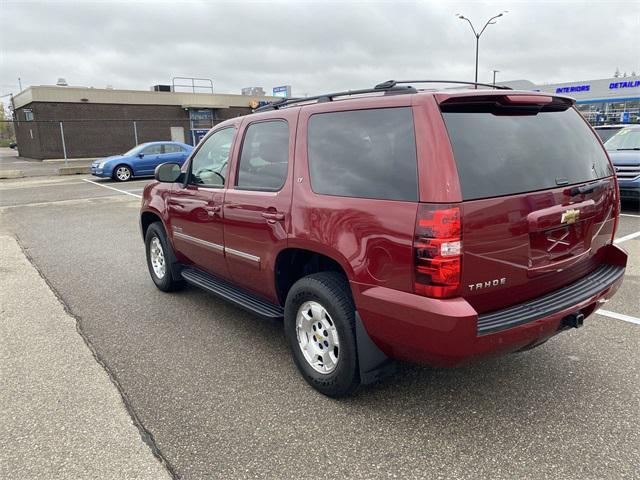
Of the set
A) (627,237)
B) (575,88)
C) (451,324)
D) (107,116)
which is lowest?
(627,237)

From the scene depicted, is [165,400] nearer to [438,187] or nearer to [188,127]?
[438,187]

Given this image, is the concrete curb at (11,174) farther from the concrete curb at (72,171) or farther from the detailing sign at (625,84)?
the detailing sign at (625,84)

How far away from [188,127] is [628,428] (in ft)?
122

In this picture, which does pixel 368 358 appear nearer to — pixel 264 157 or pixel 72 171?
pixel 264 157

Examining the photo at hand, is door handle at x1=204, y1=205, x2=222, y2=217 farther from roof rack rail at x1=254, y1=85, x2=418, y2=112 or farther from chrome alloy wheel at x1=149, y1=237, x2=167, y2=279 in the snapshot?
chrome alloy wheel at x1=149, y1=237, x2=167, y2=279

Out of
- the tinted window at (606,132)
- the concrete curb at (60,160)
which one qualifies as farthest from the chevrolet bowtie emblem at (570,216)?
the concrete curb at (60,160)

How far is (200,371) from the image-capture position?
3.56m

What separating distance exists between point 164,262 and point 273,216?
7.84ft

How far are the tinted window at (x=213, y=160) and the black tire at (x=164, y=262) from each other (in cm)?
95

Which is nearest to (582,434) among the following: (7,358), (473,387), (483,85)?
(473,387)

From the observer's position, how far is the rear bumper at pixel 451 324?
7.86 ft

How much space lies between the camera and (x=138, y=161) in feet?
62.7

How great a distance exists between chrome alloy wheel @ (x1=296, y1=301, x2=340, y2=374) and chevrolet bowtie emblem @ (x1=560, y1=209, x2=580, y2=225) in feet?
4.88

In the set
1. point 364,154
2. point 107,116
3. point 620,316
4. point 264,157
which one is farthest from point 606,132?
point 107,116
